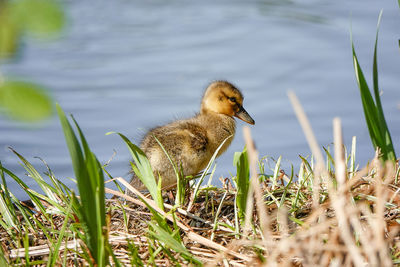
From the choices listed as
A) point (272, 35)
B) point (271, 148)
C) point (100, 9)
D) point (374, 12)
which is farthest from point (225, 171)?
point (100, 9)

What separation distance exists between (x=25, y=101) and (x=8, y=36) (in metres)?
0.10

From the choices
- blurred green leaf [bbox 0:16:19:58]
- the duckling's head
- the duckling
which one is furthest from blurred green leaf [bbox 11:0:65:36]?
the duckling's head

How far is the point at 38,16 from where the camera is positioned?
918mm

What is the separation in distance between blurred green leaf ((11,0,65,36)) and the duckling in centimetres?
213

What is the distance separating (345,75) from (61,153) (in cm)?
303

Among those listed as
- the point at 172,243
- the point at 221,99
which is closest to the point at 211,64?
the point at 221,99

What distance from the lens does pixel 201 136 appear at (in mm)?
3396

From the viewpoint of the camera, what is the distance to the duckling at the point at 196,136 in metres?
3.28

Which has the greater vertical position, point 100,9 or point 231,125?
point 100,9

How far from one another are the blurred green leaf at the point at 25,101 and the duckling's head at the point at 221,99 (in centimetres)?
277

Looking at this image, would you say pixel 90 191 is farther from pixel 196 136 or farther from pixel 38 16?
pixel 196 136

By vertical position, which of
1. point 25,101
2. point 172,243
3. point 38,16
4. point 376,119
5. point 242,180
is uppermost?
point 38,16

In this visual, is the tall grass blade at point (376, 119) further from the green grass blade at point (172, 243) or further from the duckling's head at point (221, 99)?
the duckling's head at point (221, 99)

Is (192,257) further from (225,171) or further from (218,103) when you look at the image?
(225,171)
